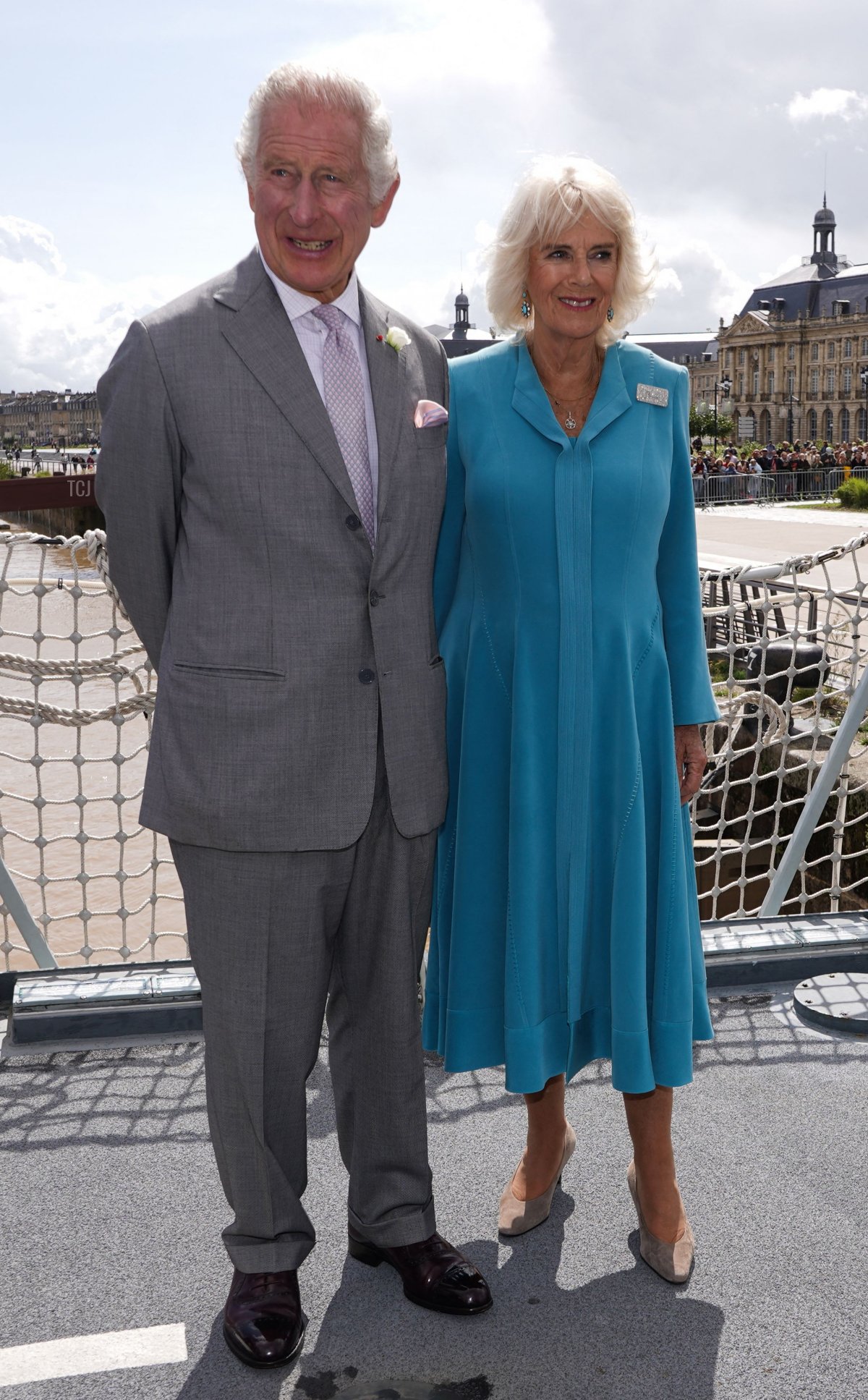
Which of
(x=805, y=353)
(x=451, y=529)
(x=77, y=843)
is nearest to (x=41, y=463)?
(x=805, y=353)

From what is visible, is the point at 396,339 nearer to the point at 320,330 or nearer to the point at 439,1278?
the point at 320,330

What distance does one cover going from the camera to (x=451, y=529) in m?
2.10

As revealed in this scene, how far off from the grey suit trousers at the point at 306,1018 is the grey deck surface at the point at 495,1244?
0.53 feet

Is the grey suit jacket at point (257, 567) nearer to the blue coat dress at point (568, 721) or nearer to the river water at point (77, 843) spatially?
the blue coat dress at point (568, 721)

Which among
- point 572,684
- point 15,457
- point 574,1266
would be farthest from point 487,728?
point 15,457

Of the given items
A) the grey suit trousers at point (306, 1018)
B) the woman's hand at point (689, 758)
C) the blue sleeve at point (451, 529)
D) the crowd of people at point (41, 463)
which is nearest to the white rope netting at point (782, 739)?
the woman's hand at point (689, 758)

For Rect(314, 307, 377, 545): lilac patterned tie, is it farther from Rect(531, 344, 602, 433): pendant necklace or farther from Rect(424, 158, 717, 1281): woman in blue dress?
Rect(531, 344, 602, 433): pendant necklace

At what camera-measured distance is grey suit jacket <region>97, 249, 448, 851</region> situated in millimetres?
1788

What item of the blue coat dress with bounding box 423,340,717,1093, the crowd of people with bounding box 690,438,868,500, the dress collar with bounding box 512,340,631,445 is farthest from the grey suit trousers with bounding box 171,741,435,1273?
the crowd of people with bounding box 690,438,868,500

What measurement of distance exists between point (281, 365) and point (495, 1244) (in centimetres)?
152

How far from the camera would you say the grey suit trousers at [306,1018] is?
75.9 inches

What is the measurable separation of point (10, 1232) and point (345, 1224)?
58 cm

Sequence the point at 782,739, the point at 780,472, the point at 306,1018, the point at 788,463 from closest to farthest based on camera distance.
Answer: the point at 306,1018, the point at 782,739, the point at 780,472, the point at 788,463

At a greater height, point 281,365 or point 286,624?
point 281,365
